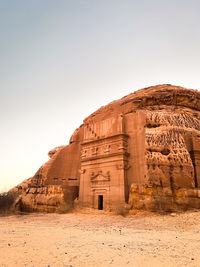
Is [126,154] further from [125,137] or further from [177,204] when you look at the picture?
[177,204]

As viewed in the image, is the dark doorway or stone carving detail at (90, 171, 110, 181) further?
the dark doorway

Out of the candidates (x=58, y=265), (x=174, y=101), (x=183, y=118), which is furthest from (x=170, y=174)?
(x=58, y=265)

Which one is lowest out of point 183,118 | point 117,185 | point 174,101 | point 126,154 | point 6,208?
point 6,208

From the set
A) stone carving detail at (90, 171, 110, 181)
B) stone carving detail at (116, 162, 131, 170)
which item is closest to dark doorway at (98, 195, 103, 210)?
stone carving detail at (90, 171, 110, 181)

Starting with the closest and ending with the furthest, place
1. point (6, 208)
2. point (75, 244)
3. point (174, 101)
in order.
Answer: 1. point (75, 244)
2. point (174, 101)
3. point (6, 208)

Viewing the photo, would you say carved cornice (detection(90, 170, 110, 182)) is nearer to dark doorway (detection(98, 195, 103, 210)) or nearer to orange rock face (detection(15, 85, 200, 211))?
orange rock face (detection(15, 85, 200, 211))

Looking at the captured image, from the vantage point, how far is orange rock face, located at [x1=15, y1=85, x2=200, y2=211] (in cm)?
1355

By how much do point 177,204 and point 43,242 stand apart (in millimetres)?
9901

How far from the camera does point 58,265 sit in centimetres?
407

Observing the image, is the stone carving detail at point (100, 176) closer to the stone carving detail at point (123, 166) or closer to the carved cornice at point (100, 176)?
the carved cornice at point (100, 176)

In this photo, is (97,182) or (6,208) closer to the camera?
(97,182)

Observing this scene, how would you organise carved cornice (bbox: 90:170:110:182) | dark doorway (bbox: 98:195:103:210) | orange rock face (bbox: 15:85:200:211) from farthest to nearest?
1. dark doorway (bbox: 98:195:103:210)
2. carved cornice (bbox: 90:170:110:182)
3. orange rock face (bbox: 15:85:200:211)

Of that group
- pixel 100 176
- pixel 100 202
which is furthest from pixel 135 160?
pixel 100 202

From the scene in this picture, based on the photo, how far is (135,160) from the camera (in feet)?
50.1
